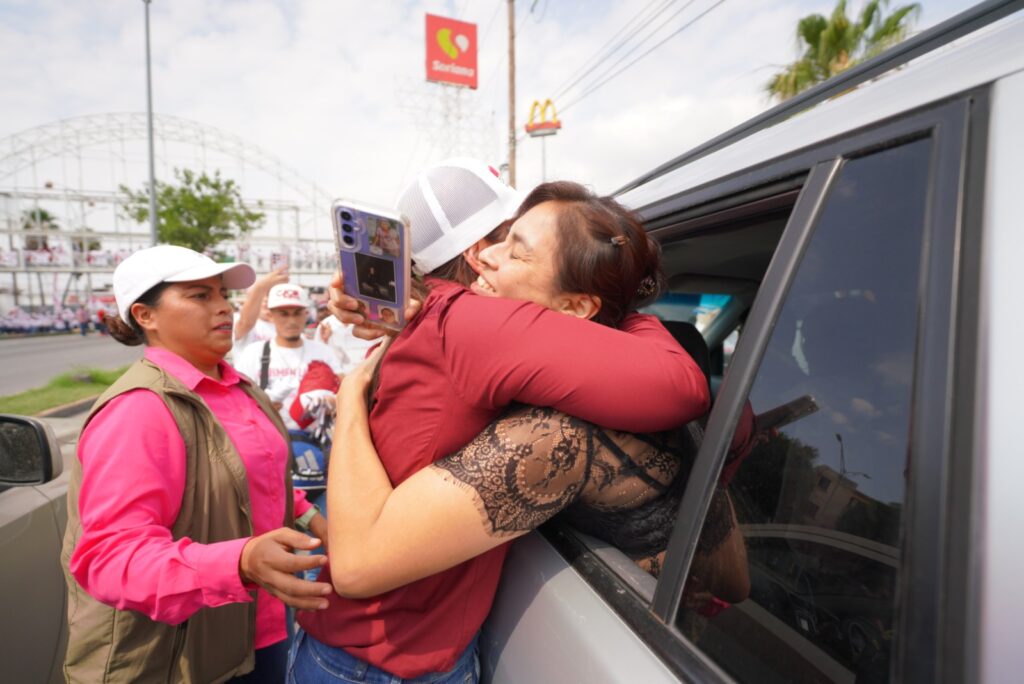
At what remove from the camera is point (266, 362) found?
4.26 meters

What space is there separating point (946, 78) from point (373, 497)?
3.73 ft

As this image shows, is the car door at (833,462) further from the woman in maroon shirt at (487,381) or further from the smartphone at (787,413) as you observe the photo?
the woman in maroon shirt at (487,381)

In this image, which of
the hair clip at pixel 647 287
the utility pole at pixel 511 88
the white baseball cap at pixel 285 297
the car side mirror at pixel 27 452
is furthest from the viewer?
the utility pole at pixel 511 88

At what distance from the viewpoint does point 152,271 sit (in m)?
1.78

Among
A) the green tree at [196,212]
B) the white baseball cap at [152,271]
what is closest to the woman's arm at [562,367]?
the white baseball cap at [152,271]

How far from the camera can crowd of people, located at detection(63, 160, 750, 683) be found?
3.11 feet

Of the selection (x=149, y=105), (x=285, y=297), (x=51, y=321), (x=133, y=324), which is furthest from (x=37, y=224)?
(x=133, y=324)

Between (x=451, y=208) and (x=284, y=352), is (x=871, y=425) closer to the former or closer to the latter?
(x=451, y=208)

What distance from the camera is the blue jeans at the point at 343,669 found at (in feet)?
3.82

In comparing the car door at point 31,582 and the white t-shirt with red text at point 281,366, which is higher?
the white t-shirt with red text at point 281,366

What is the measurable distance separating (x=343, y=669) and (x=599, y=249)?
3.59 ft

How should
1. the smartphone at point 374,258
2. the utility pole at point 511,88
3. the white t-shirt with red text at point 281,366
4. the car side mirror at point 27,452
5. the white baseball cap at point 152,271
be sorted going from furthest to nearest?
the utility pole at point 511,88 < the white t-shirt with red text at point 281,366 < the white baseball cap at point 152,271 < the car side mirror at point 27,452 < the smartphone at point 374,258

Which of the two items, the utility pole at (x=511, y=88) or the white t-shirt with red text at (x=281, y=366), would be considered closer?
the white t-shirt with red text at (x=281, y=366)

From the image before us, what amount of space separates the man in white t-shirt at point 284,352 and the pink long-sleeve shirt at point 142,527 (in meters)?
2.63
